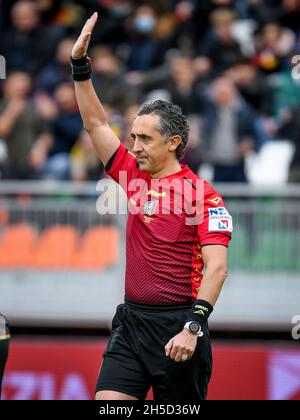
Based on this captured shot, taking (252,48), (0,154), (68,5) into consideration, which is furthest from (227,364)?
(68,5)

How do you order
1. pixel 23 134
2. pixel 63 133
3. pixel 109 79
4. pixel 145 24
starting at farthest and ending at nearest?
1. pixel 145 24
2. pixel 109 79
3. pixel 63 133
4. pixel 23 134

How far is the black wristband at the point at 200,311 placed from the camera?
236 inches

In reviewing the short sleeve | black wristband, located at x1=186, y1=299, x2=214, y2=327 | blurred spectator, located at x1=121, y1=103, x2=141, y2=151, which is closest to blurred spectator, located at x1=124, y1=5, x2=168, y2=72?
blurred spectator, located at x1=121, y1=103, x2=141, y2=151

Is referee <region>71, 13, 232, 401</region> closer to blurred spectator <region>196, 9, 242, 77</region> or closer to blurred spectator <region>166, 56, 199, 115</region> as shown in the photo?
blurred spectator <region>166, 56, 199, 115</region>

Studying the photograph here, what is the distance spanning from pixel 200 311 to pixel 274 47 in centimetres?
869

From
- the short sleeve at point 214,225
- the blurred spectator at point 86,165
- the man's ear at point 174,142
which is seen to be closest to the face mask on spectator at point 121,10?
the blurred spectator at point 86,165

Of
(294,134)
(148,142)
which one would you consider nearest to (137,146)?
(148,142)

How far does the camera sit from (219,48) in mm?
13977

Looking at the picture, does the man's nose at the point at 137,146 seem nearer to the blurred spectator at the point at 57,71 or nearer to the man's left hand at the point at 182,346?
the man's left hand at the point at 182,346

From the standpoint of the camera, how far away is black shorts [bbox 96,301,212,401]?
251 inches

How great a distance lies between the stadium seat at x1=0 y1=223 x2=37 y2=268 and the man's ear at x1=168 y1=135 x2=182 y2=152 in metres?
4.53

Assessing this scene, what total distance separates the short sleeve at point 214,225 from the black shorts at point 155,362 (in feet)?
1.73

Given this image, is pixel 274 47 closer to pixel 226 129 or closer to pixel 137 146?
pixel 226 129
